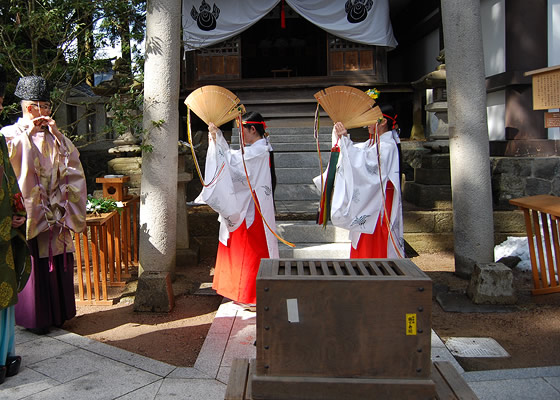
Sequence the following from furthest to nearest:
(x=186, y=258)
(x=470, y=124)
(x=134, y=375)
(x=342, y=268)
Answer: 1. (x=186, y=258)
2. (x=470, y=124)
3. (x=134, y=375)
4. (x=342, y=268)

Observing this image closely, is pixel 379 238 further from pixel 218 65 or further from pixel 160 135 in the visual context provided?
pixel 218 65

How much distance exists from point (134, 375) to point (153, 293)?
1.53 metres

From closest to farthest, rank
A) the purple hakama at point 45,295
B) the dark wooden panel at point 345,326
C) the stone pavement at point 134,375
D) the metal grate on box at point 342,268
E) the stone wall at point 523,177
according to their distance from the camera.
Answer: the dark wooden panel at point 345,326, the metal grate on box at point 342,268, the stone pavement at point 134,375, the purple hakama at point 45,295, the stone wall at point 523,177

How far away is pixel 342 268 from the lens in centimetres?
229

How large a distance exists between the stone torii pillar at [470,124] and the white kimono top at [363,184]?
3.70 feet

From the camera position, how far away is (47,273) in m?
4.27

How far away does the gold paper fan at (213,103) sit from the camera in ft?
14.8

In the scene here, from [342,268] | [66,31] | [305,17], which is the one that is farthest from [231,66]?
[342,268]

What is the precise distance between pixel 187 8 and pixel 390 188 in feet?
26.2

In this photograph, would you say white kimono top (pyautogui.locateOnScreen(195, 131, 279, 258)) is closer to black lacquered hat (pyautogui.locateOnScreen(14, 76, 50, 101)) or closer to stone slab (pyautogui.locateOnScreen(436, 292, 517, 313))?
black lacquered hat (pyautogui.locateOnScreen(14, 76, 50, 101))

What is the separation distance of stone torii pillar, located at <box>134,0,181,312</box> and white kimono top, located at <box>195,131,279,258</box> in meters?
0.73

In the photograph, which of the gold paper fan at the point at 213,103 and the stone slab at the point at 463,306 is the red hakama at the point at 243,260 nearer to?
the gold paper fan at the point at 213,103

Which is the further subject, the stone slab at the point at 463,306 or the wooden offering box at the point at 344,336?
the stone slab at the point at 463,306

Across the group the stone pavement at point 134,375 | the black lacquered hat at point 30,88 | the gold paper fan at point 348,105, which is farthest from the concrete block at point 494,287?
the black lacquered hat at point 30,88
